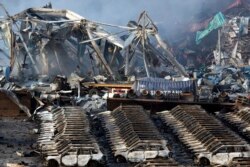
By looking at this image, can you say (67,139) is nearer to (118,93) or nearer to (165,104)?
(165,104)

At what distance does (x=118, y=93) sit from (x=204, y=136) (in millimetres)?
11605

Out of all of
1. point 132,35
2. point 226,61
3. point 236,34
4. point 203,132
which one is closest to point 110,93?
point 132,35

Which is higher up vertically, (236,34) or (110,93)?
(236,34)

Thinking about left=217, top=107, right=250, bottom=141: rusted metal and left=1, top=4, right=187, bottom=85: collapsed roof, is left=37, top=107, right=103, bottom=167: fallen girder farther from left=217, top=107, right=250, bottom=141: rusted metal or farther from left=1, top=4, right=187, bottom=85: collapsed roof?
left=1, top=4, right=187, bottom=85: collapsed roof

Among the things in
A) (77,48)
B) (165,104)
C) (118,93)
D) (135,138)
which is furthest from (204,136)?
(77,48)

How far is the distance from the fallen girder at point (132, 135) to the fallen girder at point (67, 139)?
1045 mm

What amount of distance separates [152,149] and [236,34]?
3677cm

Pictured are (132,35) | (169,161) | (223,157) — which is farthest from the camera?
(132,35)

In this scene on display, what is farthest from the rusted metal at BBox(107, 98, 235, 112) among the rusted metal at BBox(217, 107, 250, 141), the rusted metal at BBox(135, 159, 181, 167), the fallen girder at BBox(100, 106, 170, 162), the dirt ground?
the rusted metal at BBox(135, 159, 181, 167)

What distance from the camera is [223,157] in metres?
20.2

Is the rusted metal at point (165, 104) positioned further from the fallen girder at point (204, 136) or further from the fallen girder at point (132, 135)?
the fallen girder at point (132, 135)

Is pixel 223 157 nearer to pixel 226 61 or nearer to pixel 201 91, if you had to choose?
pixel 201 91

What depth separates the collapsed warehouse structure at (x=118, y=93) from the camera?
2083 centimetres

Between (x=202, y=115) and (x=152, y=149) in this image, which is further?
(x=202, y=115)
